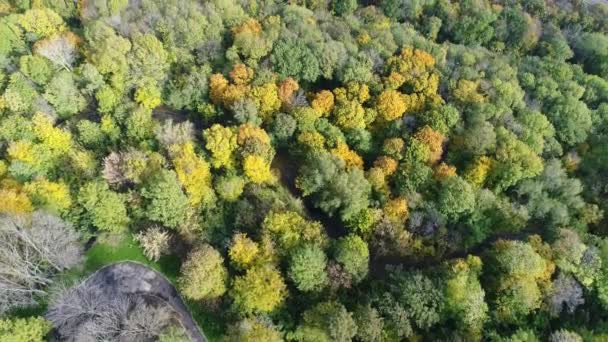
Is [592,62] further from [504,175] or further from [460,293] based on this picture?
[460,293]

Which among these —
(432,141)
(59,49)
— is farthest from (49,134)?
(432,141)

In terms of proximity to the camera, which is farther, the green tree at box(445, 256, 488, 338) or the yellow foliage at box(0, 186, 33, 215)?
the yellow foliage at box(0, 186, 33, 215)

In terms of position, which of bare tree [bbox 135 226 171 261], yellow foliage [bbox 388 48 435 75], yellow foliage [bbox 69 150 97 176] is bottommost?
bare tree [bbox 135 226 171 261]

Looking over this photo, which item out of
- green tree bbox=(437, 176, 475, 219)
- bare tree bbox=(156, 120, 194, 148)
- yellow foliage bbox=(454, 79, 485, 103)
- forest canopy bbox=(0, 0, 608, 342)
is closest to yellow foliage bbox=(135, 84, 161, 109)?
forest canopy bbox=(0, 0, 608, 342)

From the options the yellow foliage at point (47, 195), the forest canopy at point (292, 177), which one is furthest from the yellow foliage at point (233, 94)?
the yellow foliage at point (47, 195)

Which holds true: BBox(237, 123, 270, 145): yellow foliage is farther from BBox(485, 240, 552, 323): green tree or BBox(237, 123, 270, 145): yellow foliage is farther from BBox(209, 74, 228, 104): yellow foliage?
BBox(485, 240, 552, 323): green tree

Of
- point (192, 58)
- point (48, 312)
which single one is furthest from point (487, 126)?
point (48, 312)

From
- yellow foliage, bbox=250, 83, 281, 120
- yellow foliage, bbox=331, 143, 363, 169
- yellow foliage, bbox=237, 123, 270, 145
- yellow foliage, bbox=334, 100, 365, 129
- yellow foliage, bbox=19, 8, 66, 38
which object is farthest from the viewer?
yellow foliage, bbox=19, 8, 66, 38

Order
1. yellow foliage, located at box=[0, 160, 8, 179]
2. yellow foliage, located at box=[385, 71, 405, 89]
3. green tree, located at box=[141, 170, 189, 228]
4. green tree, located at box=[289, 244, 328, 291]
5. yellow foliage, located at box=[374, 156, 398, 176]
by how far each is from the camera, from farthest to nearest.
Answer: yellow foliage, located at box=[385, 71, 405, 89], yellow foliage, located at box=[374, 156, 398, 176], yellow foliage, located at box=[0, 160, 8, 179], green tree, located at box=[141, 170, 189, 228], green tree, located at box=[289, 244, 328, 291]
